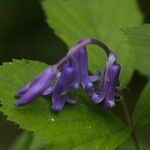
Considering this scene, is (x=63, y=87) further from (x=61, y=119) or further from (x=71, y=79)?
(x=61, y=119)

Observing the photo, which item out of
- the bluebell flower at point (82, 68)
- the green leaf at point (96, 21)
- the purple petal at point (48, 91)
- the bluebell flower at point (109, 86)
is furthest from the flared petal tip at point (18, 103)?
the green leaf at point (96, 21)

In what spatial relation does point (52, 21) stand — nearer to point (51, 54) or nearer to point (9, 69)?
point (9, 69)

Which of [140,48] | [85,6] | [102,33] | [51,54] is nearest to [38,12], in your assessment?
[51,54]

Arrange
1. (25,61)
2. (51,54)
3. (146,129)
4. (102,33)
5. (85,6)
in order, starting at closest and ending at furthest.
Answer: (25,61) → (102,33) → (85,6) → (146,129) → (51,54)

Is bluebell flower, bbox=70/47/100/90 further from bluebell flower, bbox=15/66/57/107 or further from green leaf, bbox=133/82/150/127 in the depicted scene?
green leaf, bbox=133/82/150/127

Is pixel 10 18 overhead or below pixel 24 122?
below

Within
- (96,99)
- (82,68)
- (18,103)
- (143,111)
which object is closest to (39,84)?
(18,103)

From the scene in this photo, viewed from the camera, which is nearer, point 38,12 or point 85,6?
point 85,6

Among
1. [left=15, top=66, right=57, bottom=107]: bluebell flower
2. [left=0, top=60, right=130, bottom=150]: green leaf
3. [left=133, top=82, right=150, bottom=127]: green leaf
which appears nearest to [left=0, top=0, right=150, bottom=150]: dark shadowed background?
[left=133, top=82, right=150, bottom=127]: green leaf
